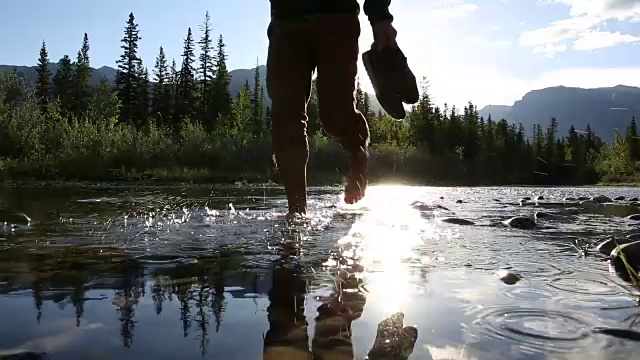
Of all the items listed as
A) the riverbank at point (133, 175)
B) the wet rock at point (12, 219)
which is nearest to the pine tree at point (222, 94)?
the riverbank at point (133, 175)

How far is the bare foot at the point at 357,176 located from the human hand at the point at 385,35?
0.96 meters

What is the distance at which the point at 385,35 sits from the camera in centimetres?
353

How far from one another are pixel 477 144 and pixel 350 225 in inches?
2680

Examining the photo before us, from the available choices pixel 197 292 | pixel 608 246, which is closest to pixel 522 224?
pixel 608 246

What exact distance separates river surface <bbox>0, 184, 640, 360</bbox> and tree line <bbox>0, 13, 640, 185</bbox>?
966 inches

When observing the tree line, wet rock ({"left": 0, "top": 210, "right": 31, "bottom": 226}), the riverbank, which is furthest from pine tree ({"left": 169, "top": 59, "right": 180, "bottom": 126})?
wet rock ({"left": 0, "top": 210, "right": 31, "bottom": 226})

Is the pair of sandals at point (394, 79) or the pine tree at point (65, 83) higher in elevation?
the pine tree at point (65, 83)

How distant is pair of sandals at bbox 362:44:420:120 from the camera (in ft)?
11.4

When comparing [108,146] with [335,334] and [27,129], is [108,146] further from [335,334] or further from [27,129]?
[335,334]

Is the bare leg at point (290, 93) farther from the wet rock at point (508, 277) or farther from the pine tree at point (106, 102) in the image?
the pine tree at point (106, 102)

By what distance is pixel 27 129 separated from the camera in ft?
101

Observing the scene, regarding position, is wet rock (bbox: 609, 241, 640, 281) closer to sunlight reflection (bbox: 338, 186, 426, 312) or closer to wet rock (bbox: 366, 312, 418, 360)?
sunlight reflection (bbox: 338, 186, 426, 312)

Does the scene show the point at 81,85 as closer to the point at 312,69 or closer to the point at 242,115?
the point at 242,115

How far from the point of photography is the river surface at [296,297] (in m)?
1.33
